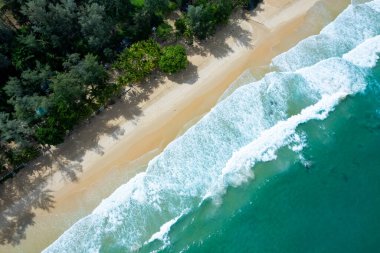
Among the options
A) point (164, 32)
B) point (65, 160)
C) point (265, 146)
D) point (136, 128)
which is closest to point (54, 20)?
point (164, 32)

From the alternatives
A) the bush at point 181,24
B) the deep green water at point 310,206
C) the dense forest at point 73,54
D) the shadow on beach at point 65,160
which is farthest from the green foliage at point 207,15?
the deep green water at point 310,206

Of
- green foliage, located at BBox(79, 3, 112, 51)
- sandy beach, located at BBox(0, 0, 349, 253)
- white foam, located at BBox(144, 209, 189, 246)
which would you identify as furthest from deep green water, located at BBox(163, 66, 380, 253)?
green foliage, located at BBox(79, 3, 112, 51)

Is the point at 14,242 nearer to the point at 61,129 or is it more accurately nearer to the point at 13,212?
the point at 13,212

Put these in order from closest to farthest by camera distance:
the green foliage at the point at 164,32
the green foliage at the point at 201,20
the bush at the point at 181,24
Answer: the green foliage at the point at 201,20 < the green foliage at the point at 164,32 < the bush at the point at 181,24

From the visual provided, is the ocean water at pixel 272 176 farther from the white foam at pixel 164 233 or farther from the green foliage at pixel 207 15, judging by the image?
the green foliage at pixel 207 15

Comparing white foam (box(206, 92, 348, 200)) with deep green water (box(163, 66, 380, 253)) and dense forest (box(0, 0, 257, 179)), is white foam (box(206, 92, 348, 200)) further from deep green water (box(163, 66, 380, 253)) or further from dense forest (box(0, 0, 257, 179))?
dense forest (box(0, 0, 257, 179))

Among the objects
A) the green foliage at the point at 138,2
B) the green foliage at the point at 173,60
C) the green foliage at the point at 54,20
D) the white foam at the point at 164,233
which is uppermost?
the green foliage at the point at 54,20

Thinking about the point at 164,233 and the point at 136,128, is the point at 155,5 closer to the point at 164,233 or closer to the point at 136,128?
the point at 136,128

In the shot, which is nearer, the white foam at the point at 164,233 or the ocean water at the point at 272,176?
the ocean water at the point at 272,176
